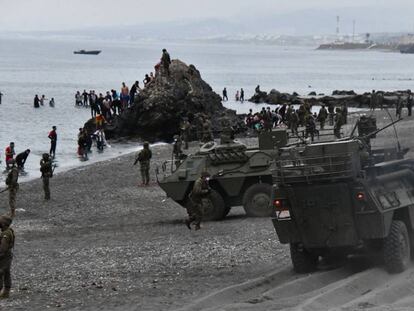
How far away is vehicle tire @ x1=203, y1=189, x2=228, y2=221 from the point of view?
78.2 feet

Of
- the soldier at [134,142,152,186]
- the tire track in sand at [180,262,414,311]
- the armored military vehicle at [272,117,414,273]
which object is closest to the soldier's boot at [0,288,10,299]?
the tire track in sand at [180,262,414,311]

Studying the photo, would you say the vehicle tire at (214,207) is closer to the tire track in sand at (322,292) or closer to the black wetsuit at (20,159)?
the tire track in sand at (322,292)

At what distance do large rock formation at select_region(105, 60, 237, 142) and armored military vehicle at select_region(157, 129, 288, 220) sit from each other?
28.9m

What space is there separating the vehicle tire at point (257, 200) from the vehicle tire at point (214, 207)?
63cm

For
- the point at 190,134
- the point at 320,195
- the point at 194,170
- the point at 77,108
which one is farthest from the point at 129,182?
the point at 77,108

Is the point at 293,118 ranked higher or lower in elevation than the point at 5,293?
higher

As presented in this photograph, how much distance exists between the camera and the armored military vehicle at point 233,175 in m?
23.5

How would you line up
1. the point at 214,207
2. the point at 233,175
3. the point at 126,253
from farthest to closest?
the point at 214,207 → the point at 233,175 → the point at 126,253

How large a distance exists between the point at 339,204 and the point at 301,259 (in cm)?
132

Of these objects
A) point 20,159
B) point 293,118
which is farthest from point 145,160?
point 293,118

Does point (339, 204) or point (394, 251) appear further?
point (394, 251)

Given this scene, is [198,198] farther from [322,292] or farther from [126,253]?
[322,292]

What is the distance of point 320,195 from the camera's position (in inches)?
597

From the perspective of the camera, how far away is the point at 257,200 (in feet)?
77.0
